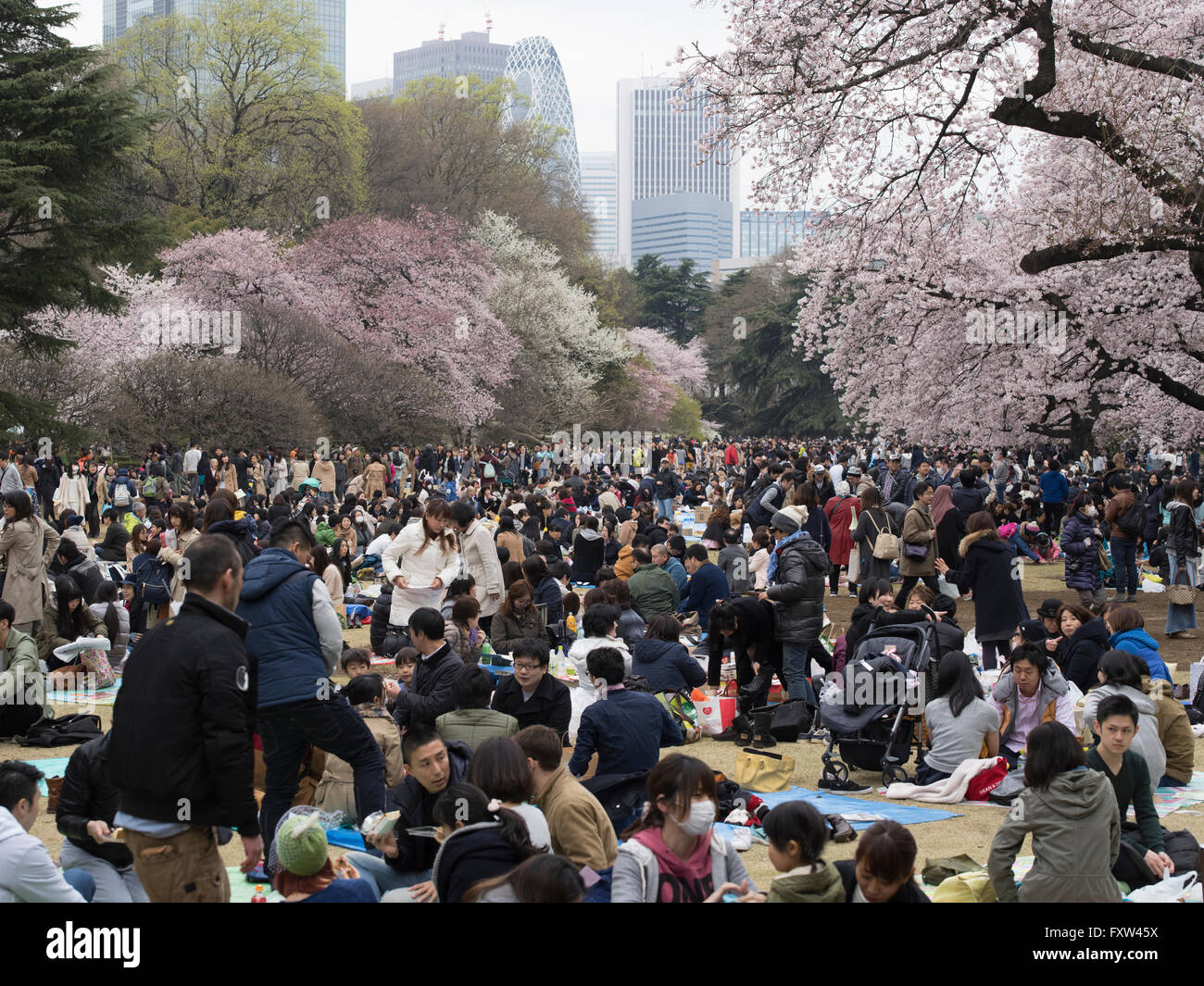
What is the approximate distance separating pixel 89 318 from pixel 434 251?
12.2m

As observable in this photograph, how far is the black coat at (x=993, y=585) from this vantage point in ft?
34.8

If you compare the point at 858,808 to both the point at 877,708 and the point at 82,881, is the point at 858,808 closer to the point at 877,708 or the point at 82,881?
the point at 877,708

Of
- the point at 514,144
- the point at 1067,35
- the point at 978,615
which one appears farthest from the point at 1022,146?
the point at 514,144

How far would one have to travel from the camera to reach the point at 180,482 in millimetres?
26469

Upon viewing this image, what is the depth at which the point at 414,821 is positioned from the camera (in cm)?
534

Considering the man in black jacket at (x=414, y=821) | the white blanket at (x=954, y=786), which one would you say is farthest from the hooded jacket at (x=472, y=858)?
the white blanket at (x=954, y=786)

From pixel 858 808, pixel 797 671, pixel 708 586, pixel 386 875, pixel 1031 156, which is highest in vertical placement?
pixel 1031 156

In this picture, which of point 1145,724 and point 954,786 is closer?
point 1145,724

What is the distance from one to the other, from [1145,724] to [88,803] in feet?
18.6

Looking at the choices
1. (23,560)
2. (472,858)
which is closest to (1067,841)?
(472,858)

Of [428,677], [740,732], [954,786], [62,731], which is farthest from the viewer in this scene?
[740,732]

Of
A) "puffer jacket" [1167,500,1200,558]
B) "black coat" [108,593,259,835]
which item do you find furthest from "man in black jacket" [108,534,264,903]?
"puffer jacket" [1167,500,1200,558]

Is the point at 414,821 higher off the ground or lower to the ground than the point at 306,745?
lower
